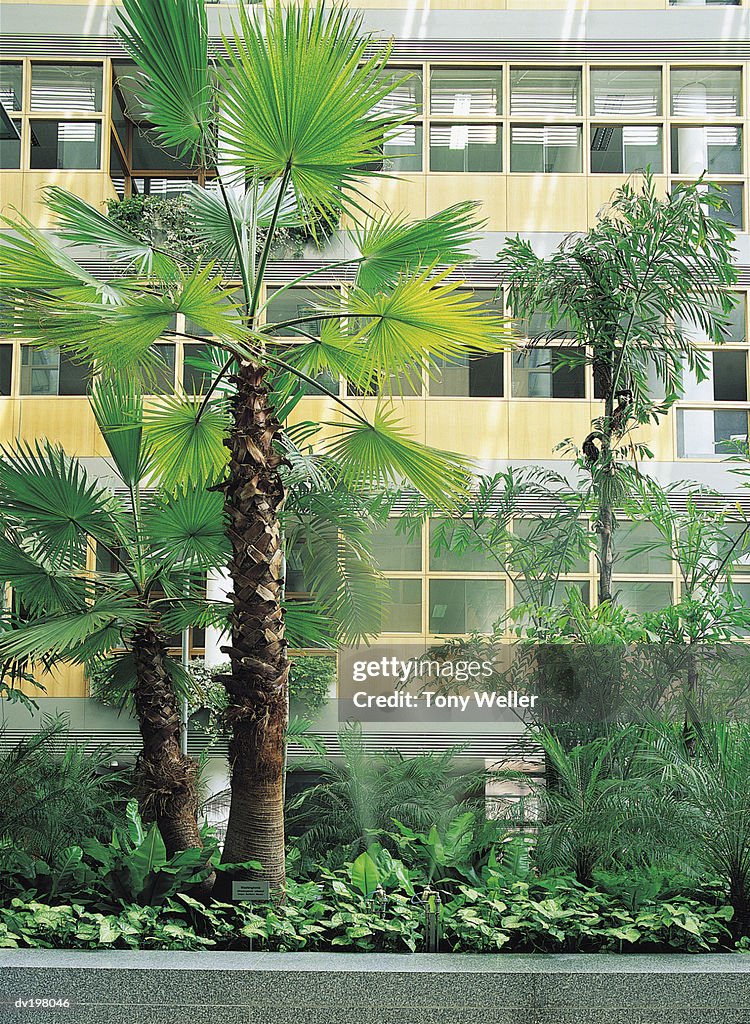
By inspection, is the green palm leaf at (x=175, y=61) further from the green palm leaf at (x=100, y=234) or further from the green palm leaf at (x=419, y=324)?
the green palm leaf at (x=419, y=324)

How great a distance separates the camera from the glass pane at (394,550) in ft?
15.5

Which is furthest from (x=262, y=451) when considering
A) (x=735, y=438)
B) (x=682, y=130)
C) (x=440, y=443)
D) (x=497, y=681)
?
(x=682, y=130)

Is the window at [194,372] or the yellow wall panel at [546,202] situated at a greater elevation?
the yellow wall panel at [546,202]

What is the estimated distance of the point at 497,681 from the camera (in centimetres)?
464

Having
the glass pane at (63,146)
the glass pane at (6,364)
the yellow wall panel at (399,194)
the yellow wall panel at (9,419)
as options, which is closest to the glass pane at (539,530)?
the yellow wall panel at (399,194)

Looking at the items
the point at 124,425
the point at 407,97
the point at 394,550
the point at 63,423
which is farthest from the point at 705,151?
the point at 63,423

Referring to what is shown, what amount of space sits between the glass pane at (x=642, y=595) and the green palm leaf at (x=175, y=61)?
2540 millimetres

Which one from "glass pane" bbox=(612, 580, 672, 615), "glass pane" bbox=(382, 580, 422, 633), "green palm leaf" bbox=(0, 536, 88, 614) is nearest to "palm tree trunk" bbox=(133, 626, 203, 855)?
"green palm leaf" bbox=(0, 536, 88, 614)

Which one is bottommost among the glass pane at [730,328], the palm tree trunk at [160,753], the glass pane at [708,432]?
the palm tree trunk at [160,753]

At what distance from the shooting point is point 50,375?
4918 millimetres

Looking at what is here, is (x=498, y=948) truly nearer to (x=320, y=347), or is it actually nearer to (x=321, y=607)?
(x=321, y=607)

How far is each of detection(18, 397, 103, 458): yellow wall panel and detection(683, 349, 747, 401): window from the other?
9.02 feet

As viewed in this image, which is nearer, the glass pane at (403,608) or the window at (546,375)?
the glass pane at (403,608)

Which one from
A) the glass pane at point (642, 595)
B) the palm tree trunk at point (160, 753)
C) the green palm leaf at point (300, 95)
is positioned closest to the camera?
the green palm leaf at point (300, 95)
